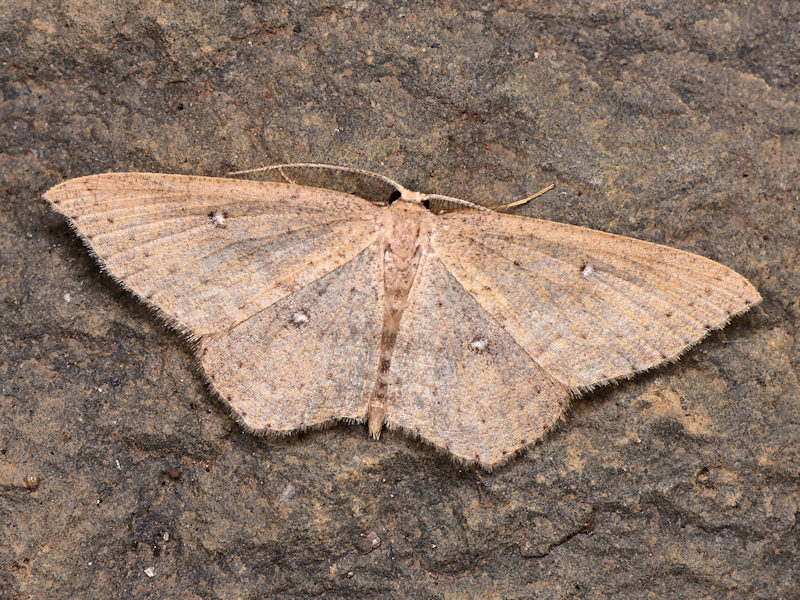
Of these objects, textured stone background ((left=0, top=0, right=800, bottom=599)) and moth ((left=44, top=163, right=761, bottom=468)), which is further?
textured stone background ((left=0, top=0, right=800, bottom=599))

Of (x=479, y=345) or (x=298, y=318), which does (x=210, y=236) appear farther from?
(x=479, y=345)

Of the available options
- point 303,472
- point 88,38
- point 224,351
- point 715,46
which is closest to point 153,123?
point 88,38

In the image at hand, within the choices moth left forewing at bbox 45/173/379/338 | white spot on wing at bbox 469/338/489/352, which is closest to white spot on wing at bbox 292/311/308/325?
moth left forewing at bbox 45/173/379/338

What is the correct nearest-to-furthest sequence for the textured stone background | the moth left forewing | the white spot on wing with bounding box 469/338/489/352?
the moth left forewing, the white spot on wing with bounding box 469/338/489/352, the textured stone background

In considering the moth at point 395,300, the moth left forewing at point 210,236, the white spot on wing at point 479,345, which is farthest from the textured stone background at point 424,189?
the white spot on wing at point 479,345

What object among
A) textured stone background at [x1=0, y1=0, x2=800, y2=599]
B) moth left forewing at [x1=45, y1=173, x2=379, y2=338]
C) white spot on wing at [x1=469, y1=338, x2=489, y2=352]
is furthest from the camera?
textured stone background at [x1=0, y1=0, x2=800, y2=599]

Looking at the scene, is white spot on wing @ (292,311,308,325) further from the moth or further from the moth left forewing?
the moth left forewing

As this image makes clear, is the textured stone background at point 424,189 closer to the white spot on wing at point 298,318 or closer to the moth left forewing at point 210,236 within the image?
the moth left forewing at point 210,236
